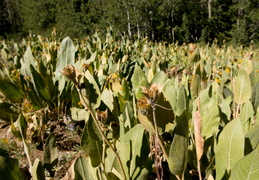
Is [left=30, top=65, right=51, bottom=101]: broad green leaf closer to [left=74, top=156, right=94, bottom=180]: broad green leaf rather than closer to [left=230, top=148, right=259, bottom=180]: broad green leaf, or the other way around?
[left=74, top=156, right=94, bottom=180]: broad green leaf

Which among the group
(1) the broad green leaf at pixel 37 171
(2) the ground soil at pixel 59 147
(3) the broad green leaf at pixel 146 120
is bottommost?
(2) the ground soil at pixel 59 147

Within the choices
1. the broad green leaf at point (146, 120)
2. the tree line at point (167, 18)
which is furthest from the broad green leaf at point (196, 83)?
the tree line at point (167, 18)

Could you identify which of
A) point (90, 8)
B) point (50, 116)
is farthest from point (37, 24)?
point (50, 116)

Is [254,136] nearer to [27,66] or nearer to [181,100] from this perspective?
[181,100]

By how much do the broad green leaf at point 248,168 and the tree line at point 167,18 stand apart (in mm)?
22366

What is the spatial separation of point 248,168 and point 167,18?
29534 mm

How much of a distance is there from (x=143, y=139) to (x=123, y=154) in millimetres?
84

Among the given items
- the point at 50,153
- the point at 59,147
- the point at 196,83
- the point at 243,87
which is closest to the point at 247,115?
the point at 243,87

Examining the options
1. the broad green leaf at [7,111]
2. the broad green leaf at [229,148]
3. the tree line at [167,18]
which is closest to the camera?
the broad green leaf at [229,148]

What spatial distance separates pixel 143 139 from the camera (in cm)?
72

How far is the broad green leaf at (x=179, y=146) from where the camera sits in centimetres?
55

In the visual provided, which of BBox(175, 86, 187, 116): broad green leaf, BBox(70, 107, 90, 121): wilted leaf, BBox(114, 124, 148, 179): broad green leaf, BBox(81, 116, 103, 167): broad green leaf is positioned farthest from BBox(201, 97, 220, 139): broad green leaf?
BBox(70, 107, 90, 121): wilted leaf

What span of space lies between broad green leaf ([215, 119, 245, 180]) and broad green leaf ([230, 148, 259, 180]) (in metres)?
0.08

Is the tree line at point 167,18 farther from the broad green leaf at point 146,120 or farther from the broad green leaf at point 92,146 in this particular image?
the broad green leaf at point 146,120
